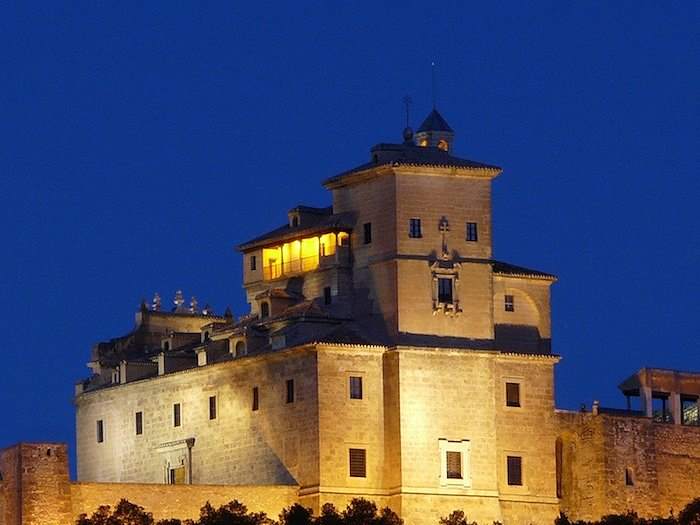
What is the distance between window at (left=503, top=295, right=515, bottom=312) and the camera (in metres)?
104

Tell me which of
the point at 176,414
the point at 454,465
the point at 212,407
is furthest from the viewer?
the point at 176,414

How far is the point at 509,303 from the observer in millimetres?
104375

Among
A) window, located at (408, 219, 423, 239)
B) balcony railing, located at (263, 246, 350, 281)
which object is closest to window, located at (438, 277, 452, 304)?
window, located at (408, 219, 423, 239)

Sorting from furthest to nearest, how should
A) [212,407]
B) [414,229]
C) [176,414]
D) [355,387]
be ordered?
[176,414] < [212,407] < [414,229] < [355,387]

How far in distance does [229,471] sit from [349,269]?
8.46m

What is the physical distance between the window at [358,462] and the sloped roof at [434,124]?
49.9 feet

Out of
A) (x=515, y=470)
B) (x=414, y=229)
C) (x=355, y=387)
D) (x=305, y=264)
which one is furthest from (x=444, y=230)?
(x=515, y=470)

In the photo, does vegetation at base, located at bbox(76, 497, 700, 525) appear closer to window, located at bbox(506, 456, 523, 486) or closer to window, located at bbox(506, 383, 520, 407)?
window, located at bbox(506, 456, 523, 486)

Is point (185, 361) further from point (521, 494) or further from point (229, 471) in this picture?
point (521, 494)

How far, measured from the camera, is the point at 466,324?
101 meters

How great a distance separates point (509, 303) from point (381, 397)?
8.04 metres

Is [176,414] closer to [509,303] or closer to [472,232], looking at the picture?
[509,303]

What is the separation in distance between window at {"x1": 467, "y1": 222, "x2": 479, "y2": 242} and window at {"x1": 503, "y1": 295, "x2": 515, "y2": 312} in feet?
11.6

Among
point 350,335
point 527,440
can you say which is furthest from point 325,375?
point 527,440
